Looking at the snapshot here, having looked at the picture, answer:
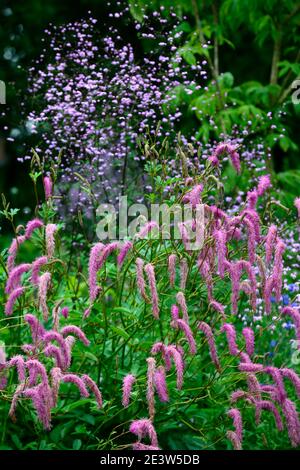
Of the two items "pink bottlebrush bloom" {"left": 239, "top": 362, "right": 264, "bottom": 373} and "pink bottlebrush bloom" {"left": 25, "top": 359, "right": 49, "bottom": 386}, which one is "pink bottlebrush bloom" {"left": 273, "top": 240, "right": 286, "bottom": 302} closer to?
"pink bottlebrush bloom" {"left": 239, "top": 362, "right": 264, "bottom": 373}

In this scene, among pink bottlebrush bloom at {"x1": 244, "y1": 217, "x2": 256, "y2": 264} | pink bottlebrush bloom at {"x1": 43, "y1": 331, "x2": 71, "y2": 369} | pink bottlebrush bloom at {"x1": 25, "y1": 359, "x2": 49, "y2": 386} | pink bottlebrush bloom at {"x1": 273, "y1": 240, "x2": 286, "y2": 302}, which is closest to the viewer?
pink bottlebrush bloom at {"x1": 25, "y1": 359, "x2": 49, "y2": 386}

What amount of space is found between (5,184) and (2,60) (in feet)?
4.41

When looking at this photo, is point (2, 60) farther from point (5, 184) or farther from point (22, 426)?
point (22, 426)

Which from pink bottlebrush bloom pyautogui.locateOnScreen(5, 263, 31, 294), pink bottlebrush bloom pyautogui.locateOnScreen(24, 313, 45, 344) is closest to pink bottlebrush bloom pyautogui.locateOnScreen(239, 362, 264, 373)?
pink bottlebrush bloom pyautogui.locateOnScreen(24, 313, 45, 344)

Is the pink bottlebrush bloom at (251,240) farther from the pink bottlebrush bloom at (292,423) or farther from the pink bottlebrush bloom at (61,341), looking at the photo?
the pink bottlebrush bloom at (61,341)

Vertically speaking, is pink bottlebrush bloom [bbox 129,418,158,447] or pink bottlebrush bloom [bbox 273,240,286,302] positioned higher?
pink bottlebrush bloom [bbox 273,240,286,302]

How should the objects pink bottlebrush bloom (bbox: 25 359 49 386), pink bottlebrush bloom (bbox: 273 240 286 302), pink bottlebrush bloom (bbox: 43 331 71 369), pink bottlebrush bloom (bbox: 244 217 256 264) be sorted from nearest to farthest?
1. pink bottlebrush bloom (bbox: 25 359 49 386)
2. pink bottlebrush bloom (bbox: 43 331 71 369)
3. pink bottlebrush bloom (bbox: 273 240 286 302)
4. pink bottlebrush bloom (bbox: 244 217 256 264)

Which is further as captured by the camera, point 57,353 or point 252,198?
point 252,198

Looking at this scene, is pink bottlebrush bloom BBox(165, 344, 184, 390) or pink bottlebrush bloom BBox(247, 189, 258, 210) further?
pink bottlebrush bloom BBox(247, 189, 258, 210)

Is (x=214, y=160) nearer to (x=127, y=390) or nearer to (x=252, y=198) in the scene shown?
(x=252, y=198)

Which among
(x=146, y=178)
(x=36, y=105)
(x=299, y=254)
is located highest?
(x=36, y=105)

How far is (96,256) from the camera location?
9.70ft

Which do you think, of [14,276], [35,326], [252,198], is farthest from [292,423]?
[14,276]
